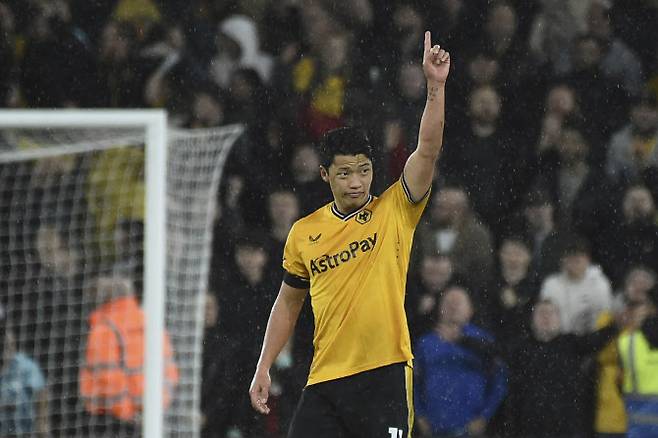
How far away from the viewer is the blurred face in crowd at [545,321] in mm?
9250

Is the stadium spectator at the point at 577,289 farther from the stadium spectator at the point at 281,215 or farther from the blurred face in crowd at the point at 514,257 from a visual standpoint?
the stadium spectator at the point at 281,215

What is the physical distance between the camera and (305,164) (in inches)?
413

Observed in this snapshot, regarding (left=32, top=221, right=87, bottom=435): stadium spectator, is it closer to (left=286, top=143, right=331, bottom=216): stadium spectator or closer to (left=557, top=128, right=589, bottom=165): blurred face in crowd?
(left=286, top=143, right=331, bottom=216): stadium spectator

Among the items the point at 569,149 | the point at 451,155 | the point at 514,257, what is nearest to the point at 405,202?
the point at 514,257

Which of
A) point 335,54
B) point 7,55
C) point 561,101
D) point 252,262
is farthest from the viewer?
point 7,55

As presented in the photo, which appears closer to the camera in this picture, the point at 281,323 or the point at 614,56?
the point at 281,323

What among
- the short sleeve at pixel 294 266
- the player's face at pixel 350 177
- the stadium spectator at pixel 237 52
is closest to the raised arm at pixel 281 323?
the short sleeve at pixel 294 266

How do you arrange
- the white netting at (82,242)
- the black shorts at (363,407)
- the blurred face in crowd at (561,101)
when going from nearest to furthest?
the black shorts at (363,407) < the white netting at (82,242) < the blurred face in crowd at (561,101)

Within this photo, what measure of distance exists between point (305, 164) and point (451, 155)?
3.61 feet

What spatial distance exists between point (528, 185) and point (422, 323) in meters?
1.80

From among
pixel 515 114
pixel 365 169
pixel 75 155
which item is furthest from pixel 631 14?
pixel 365 169

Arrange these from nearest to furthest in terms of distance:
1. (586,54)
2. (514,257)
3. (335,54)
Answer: (514,257) < (586,54) < (335,54)

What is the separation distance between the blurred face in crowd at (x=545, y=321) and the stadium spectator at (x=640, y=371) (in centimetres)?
46

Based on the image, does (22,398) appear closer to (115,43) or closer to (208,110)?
(208,110)
